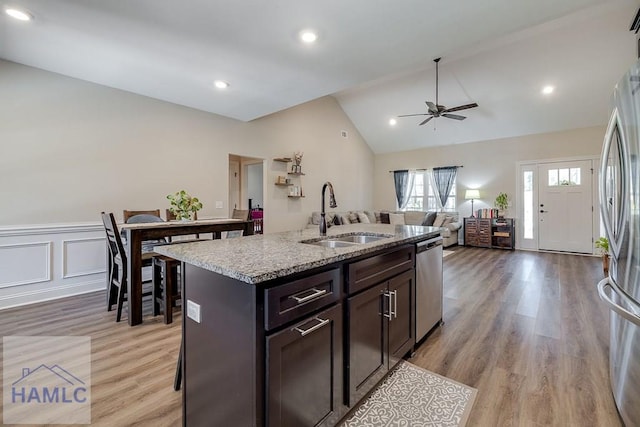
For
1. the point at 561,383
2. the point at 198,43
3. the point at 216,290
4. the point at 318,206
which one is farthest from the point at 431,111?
the point at 216,290

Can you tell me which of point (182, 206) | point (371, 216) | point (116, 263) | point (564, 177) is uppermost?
point (564, 177)

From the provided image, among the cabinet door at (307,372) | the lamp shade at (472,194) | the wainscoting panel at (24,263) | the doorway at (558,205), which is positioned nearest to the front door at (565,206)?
the doorway at (558,205)

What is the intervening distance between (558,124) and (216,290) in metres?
7.96

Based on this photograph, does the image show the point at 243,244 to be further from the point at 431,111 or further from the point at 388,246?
the point at 431,111

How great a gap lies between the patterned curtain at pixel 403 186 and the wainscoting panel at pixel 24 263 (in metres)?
7.80

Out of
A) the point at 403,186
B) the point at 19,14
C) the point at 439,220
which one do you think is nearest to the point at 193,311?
the point at 19,14

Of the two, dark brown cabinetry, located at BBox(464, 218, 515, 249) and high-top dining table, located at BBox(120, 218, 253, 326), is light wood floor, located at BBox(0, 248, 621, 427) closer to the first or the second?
high-top dining table, located at BBox(120, 218, 253, 326)

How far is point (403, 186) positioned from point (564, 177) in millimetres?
3709

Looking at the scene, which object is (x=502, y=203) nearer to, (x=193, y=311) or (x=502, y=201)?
(x=502, y=201)

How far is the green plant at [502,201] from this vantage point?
6898mm

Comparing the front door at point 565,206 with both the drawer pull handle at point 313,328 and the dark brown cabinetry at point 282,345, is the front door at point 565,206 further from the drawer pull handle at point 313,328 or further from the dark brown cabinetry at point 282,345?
the drawer pull handle at point 313,328

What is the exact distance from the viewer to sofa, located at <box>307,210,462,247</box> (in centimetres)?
694

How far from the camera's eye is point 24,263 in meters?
3.17

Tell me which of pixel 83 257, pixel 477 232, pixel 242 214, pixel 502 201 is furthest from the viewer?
pixel 477 232
